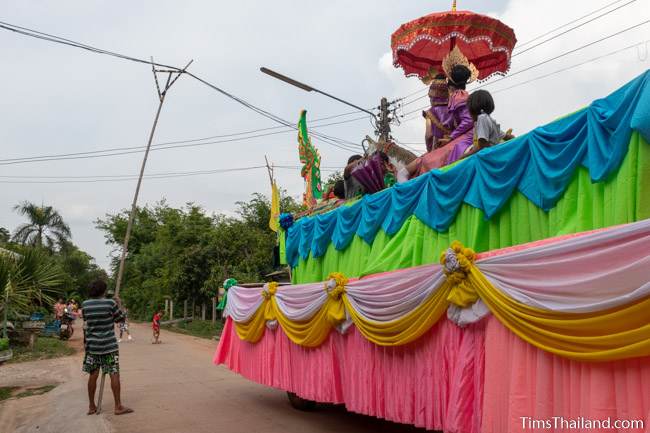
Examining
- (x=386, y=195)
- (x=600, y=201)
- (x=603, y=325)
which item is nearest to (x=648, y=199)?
(x=600, y=201)

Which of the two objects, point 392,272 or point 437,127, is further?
point 437,127

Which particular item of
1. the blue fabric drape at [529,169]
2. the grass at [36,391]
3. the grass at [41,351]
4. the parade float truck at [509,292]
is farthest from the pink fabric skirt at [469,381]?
the grass at [41,351]

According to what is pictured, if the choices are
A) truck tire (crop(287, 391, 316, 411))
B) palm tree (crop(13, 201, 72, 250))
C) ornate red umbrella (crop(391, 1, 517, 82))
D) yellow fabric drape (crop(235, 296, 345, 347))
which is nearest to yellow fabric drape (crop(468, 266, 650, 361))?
yellow fabric drape (crop(235, 296, 345, 347))

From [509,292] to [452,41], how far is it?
4.86m

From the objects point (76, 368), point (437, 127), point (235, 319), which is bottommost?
point (76, 368)

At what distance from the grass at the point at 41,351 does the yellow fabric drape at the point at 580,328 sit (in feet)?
45.9

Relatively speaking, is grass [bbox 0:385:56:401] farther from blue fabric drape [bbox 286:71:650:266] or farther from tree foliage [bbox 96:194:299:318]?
tree foliage [bbox 96:194:299:318]

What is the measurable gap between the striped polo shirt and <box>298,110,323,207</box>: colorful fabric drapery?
318 centimetres

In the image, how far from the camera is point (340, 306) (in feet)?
17.1

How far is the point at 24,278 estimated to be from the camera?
13.4 metres

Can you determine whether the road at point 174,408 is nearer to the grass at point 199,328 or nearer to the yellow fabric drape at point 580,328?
the yellow fabric drape at point 580,328

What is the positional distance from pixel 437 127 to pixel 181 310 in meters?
28.3

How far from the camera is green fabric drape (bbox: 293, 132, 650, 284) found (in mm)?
2838

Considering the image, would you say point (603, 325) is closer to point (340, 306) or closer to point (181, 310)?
point (340, 306)
